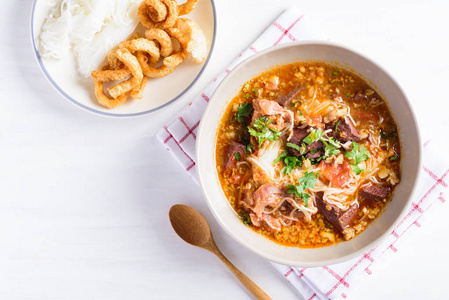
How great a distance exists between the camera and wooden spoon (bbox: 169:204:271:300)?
407cm

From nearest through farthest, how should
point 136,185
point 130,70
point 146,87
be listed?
point 130,70 → point 146,87 → point 136,185

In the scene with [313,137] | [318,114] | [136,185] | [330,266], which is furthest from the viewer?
[136,185]

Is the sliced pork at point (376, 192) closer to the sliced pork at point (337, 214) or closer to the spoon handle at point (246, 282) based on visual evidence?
the sliced pork at point (337, 214)

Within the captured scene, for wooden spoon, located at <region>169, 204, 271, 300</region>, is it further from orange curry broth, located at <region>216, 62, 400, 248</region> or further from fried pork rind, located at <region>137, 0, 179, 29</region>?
fried pork rind, located at <region>137, 0, 179, 29</region>

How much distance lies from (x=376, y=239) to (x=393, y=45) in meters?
2.03

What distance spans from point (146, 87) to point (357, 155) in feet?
7.25

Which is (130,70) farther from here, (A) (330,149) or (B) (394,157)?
(B) (394,157)

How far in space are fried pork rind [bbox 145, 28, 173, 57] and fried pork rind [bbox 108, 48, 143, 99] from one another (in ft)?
0.92

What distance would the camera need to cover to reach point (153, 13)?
399 cm

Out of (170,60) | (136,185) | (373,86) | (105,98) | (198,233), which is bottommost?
(136,185)

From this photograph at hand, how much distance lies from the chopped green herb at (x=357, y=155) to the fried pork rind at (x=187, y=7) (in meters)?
2.04

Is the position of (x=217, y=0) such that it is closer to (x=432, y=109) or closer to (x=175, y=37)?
(x=175, y=37)

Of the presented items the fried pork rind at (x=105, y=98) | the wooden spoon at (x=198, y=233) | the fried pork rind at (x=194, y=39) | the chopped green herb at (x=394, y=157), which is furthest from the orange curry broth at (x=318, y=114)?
the fried pork rind at (x=105, y=98)

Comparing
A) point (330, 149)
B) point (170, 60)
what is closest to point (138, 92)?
point (170, 60)
